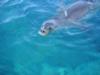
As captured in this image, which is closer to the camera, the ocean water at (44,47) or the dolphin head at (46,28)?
the ocean water at (44,47)

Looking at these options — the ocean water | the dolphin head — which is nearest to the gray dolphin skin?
the dolphin head

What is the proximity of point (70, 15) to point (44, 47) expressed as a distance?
1.13m

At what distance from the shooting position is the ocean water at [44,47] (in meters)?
5.45

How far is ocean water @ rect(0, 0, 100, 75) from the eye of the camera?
5.45m

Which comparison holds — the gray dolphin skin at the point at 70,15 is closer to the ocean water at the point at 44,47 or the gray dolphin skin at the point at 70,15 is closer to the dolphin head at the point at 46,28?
the dolphin head at the point at 46,28

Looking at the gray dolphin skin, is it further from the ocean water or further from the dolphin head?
the ocean water

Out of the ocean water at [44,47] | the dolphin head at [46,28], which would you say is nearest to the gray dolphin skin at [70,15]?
the dolphin head at [46,28]

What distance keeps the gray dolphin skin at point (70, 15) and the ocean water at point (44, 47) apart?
4.8 inches

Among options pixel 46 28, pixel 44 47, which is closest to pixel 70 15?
pixel 46 28

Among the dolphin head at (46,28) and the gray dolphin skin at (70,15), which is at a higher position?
the gray dolphin skin at (70,15)

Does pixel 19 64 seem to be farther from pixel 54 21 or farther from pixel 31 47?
pixel 54 21

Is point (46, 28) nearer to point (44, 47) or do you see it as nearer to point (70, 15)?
point (44, 47)

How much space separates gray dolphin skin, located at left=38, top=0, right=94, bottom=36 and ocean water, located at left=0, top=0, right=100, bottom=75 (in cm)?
12

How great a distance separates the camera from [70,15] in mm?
6562
